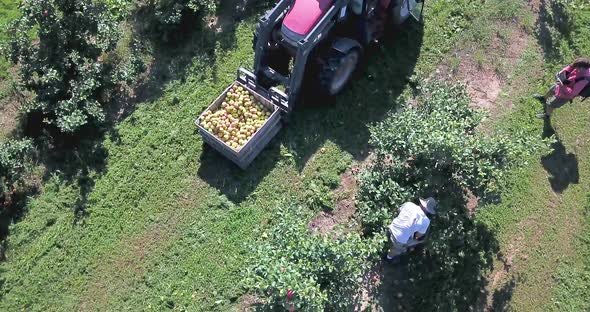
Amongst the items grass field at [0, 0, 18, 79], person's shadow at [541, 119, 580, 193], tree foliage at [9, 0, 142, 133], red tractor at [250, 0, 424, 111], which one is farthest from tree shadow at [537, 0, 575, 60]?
grass field at [0, 0, 18, 79]

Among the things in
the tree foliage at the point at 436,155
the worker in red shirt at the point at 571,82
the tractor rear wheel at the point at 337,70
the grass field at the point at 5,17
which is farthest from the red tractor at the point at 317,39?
the grass field at the point at 5,17

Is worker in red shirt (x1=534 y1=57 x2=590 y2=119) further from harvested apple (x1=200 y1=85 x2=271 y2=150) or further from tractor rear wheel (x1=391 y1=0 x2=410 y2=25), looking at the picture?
harvested apple (x1=200 y1=85 x2=271 y2=150)

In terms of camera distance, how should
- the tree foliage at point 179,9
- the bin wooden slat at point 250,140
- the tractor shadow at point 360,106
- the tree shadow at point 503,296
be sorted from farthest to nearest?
the tree foliage at point 179,9, the tractor shadow at point 360,106, the bin wooden slat at point 250,140, the tree shadow at point 503,296

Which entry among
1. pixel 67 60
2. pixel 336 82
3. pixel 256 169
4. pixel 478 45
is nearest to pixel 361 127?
pixel 336 82

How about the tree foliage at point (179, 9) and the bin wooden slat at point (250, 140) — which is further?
the tree foliage at point (179, 9)

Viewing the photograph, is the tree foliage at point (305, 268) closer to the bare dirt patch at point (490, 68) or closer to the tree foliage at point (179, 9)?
the bare dirt patch at point (490, 68)

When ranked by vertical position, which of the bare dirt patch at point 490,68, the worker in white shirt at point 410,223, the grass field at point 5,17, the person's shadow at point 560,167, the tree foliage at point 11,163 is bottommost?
the tree foliage at point 11,163

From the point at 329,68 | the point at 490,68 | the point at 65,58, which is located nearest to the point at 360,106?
the point at 329,68

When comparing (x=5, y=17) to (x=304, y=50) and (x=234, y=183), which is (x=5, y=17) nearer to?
(x=234, y=183)
